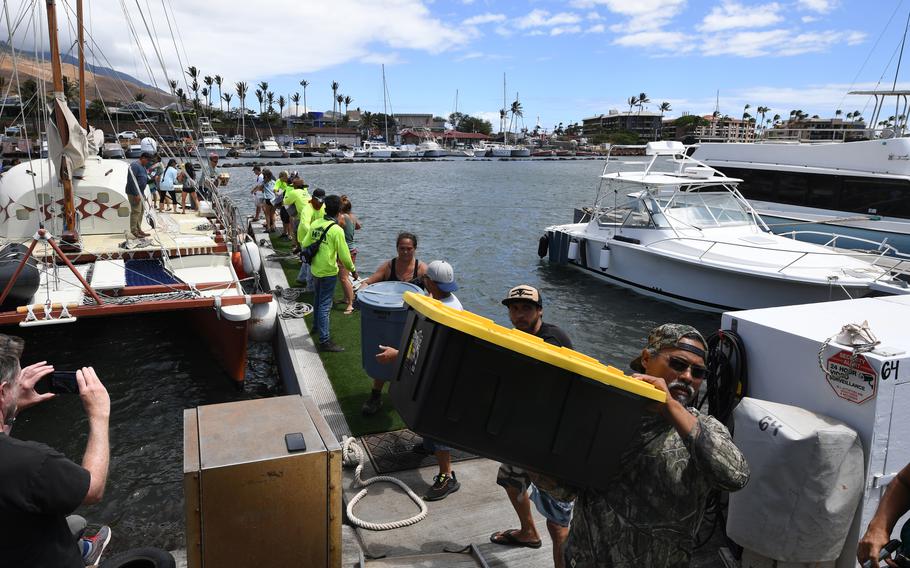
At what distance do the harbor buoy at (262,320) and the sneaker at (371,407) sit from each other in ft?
9.73

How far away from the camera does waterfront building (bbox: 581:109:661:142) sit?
526ft

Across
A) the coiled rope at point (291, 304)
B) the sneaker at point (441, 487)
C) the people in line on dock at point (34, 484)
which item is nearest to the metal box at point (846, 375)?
the sneaker at point (441, 487)

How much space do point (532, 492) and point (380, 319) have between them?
7.73ft

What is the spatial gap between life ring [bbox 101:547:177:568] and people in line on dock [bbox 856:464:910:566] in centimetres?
330

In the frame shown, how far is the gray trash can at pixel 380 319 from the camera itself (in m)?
5.23

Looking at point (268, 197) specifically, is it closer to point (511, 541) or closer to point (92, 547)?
point (92, 547)

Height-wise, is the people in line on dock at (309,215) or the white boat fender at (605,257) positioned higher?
the people in line on dock at (309,215)

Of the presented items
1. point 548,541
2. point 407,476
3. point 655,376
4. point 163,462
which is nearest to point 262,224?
point 163,462

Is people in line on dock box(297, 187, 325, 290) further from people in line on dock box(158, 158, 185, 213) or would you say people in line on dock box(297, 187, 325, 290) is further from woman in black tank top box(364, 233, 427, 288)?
people in line on dock box(158, 158, 185, 213)

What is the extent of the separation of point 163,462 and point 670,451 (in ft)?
18.7

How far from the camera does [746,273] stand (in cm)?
1181

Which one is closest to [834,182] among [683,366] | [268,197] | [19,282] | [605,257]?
[605,257]

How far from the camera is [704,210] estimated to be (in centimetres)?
1443

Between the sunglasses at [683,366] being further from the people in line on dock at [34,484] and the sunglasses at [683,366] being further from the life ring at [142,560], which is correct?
the life ring at [142,560]
